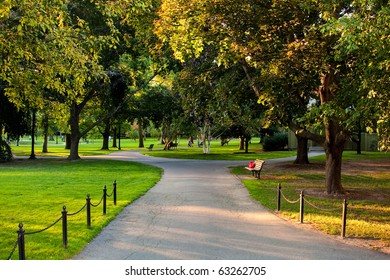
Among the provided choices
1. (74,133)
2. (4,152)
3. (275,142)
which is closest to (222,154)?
(275,142)

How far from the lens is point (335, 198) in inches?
524

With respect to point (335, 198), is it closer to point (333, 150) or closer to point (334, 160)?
point (334, 160)

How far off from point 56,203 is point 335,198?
912 centimetres

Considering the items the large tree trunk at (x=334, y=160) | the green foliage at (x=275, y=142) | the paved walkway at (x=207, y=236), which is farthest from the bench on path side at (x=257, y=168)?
the green foliage at (x=275, y=142)

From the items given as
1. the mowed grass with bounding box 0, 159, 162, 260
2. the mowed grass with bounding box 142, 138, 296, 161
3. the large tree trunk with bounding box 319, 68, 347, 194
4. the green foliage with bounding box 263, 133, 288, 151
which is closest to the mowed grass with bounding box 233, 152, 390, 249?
the large tree trunk with bounding box 319, 68, 347, 194

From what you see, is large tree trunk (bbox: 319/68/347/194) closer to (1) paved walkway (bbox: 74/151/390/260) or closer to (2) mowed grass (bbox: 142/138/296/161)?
(1) paved walkway (bbox: 74/151/390/260)

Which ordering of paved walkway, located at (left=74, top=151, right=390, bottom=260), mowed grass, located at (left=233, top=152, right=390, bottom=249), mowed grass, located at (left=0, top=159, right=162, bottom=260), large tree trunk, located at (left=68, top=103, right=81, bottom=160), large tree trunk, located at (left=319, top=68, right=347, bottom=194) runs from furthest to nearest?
large tree trunk, located at (left=68, top=103, right=81, bottom=160) → large tree trunk, located at (left=319, top=68, right=347, bottom=194) → mowed grass, located at (left=233, top=152, right=390, bottom=249) → mowed grass, located at (left=0, top=159, right=162, bottom=260) → paved walkway, located at (left=74, top=151, right=390, bottom=260)

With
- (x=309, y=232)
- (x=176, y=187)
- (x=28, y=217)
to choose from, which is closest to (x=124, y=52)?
(x=176, y=187)

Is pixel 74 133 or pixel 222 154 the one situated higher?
pixel 74 133

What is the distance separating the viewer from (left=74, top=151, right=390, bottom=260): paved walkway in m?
6.87

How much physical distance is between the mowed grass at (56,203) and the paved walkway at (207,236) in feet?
1.48

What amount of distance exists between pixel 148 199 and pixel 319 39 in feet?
23.5

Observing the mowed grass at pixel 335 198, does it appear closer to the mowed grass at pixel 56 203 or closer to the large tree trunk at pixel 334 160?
the large tree trunk at pixel 334 160

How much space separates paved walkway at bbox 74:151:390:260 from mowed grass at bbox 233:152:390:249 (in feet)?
2.45
